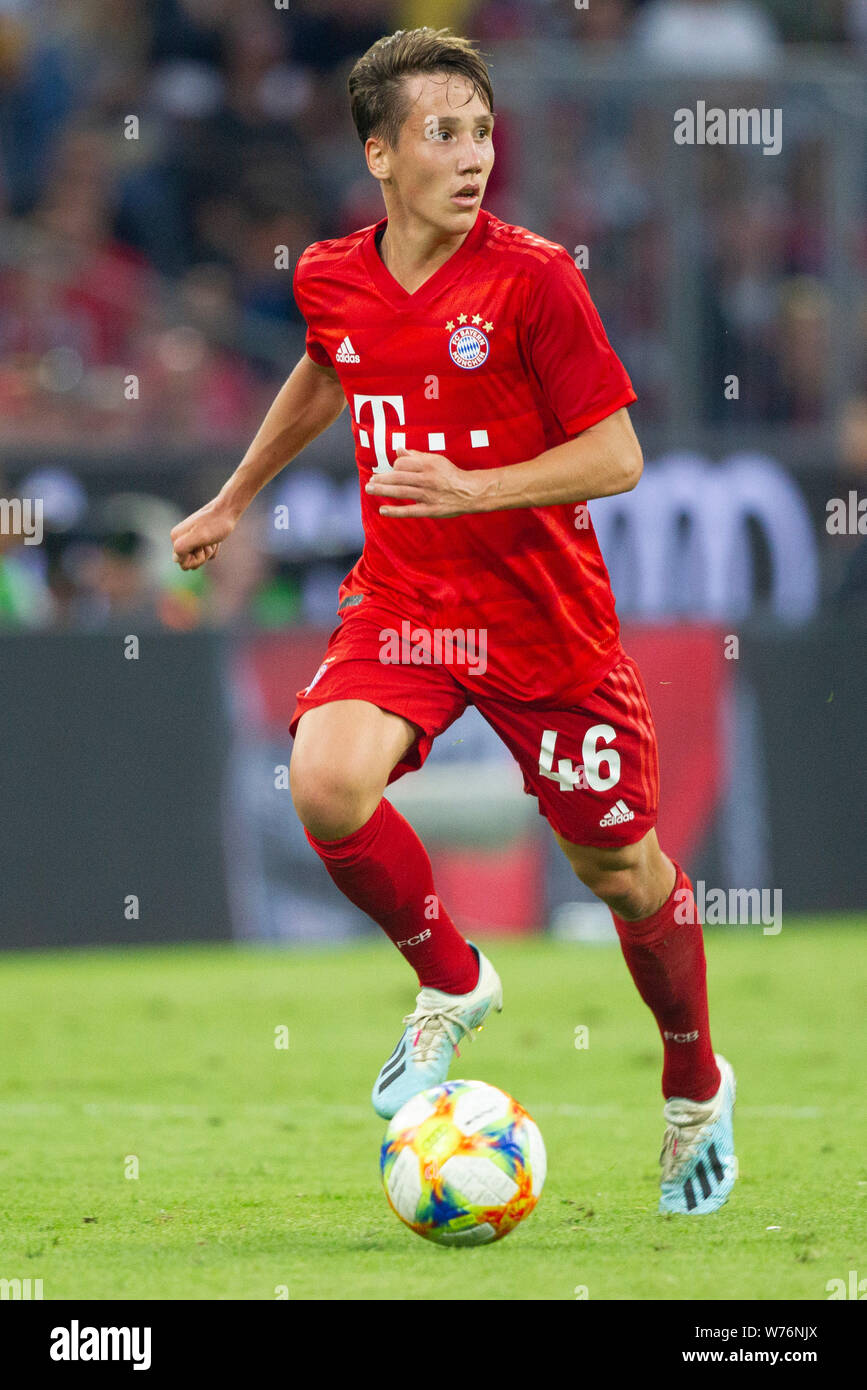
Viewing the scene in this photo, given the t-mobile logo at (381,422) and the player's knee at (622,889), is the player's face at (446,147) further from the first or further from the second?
the player's knee at (622,889)

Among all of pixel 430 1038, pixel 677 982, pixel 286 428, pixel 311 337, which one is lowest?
pixel 430 1038

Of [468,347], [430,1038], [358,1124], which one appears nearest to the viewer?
[468,347]

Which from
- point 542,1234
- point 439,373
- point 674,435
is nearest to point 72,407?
point 674,435

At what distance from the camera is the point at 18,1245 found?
4.64 m

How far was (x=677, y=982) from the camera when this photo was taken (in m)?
5.23

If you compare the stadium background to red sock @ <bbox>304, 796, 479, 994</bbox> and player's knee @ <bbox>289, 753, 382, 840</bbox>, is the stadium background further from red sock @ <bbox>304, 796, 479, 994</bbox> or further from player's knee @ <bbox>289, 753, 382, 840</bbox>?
player's knee @ <bbox>289, 753, 382, 840</bbox>

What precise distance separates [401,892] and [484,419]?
115 centimetres

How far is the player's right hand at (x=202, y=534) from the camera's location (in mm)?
5352

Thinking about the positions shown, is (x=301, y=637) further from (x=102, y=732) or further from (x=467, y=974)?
(x=467, y=974)

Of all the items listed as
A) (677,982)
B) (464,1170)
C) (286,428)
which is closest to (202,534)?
(286,428)

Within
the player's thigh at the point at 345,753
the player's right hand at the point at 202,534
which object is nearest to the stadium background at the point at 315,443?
the player's right hand at the point at 202,534

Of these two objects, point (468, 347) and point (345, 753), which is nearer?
point (345, 753)

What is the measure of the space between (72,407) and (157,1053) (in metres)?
4.99

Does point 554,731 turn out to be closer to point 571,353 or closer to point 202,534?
point 571,353
